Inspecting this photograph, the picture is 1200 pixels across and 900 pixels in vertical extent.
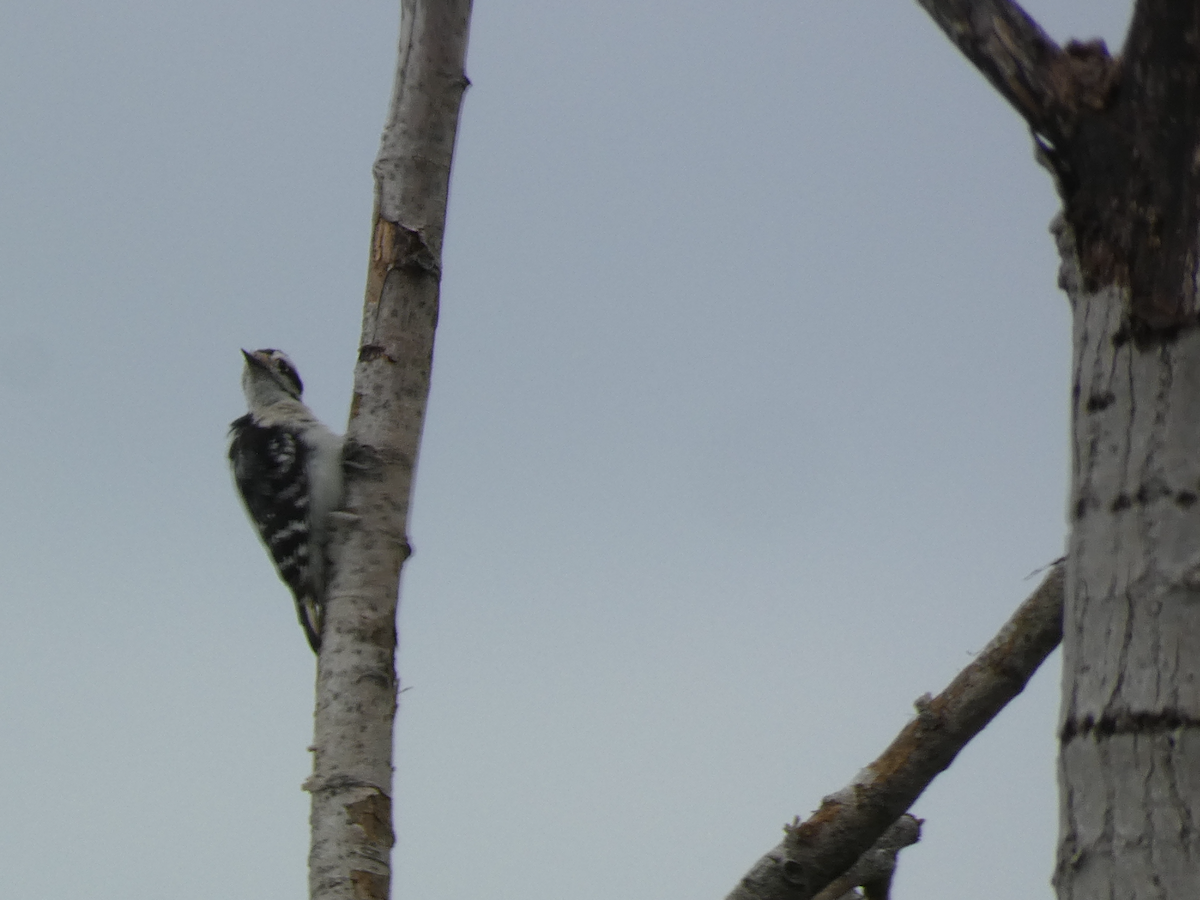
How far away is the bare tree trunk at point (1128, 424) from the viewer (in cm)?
180

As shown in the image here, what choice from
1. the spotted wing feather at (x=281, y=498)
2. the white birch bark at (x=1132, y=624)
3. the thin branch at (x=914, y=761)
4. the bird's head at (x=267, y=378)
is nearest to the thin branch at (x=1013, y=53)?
the white birch bark at (x=1132, y=624)

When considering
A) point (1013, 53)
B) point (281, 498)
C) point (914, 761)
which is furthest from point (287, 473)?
point (1013, 53)

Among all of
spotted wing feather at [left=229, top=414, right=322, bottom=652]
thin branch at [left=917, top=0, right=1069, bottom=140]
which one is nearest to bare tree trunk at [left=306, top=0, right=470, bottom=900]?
spotted wing feather at [left=229, top=414, right=322, bottom=652]

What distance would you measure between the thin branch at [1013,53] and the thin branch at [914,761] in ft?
5.46

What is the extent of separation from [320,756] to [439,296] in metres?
1.62

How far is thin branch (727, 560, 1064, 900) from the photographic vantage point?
3.46m

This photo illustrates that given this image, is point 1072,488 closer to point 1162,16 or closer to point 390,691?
point 1162,16

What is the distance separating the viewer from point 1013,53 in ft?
6.84

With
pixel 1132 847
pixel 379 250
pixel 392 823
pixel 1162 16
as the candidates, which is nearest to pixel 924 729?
pixel 392 823

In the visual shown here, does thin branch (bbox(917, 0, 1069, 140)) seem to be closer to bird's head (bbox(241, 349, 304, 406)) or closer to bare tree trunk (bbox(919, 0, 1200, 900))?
bare tree trunk (bbox(919, 0, 1200, 900))

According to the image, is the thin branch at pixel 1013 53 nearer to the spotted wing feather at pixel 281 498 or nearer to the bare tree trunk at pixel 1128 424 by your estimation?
the bare tree trunk at pixel 1128 424

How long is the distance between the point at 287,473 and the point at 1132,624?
5.06 metres

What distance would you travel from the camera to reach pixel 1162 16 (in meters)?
1.95

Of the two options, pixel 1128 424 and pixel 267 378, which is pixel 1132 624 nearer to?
pixel 1128 424
